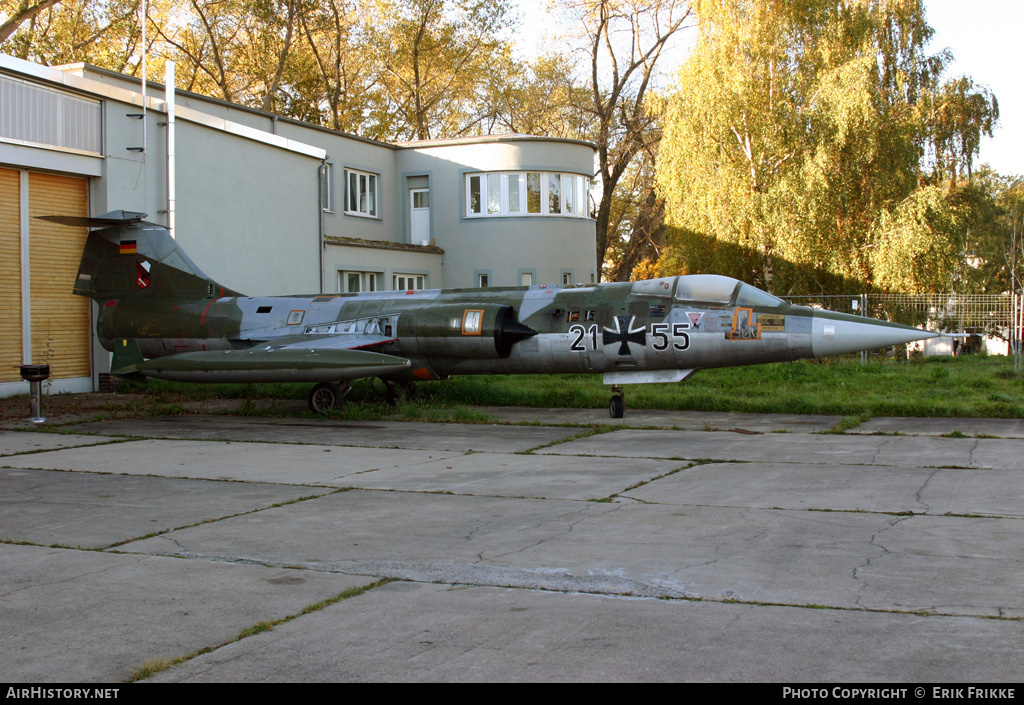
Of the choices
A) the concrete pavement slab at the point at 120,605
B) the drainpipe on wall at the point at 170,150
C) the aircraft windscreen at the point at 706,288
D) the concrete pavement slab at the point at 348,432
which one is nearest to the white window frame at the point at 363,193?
the drainpipe on wall at the point at 170,150

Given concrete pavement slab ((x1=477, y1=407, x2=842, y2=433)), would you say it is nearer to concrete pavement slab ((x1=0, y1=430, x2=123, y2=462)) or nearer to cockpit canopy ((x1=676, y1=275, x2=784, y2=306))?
cockpit canopy ((x1=676, y1=275, x2=784, y2=306))

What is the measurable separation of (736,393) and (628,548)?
11535 millimetres

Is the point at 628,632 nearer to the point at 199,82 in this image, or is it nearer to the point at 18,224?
the point at 18,224

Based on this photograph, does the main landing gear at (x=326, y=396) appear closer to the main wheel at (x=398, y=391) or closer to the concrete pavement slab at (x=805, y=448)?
the main wheel at (x=398, y=391)

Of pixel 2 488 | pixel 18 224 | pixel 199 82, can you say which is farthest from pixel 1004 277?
pixel 2 488

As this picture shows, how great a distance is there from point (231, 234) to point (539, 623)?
1804 centimetres

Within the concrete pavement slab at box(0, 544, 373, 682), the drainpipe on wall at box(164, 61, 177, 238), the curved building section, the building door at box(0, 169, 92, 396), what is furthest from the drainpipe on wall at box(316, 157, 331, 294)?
the concrete pavement slab at box(0, 544, 373, 682)

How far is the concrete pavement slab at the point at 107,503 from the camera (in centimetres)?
660

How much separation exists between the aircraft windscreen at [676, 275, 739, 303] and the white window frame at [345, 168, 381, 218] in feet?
55.4

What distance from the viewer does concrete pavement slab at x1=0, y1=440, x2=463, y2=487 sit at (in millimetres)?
9141

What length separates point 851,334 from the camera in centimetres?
1224

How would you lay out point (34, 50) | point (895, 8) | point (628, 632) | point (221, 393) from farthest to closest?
point (34, 50) → point (895, 8) → point (221, 393) → point (628, 632)

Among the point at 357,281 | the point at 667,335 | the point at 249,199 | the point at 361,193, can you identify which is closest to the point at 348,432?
the point at 667,335

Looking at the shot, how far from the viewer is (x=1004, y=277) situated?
5747cm
